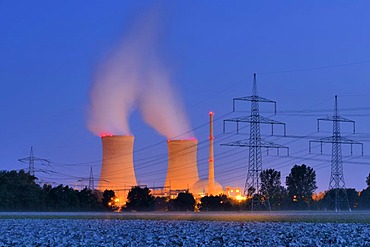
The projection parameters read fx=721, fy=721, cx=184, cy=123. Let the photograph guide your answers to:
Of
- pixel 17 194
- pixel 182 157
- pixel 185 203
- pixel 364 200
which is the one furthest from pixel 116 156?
pixel 364 200

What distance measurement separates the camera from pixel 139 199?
312 ft

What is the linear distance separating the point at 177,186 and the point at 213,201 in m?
17.7

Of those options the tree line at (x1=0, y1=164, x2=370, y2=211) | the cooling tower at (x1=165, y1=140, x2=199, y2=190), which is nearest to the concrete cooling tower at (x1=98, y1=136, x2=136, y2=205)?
the tree line at (x1=0, y1=164, x2=370, y2=211)

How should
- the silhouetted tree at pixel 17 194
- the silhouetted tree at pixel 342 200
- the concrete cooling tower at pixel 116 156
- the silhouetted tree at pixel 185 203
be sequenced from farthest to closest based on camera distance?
the silhouetted tree at pixel 342 200
the silhouetted tree at pixel 185 203
the concrete cooling tower at pixel 116 156
the silhouetted tree at pixel 17 194

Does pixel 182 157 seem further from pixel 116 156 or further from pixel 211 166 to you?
pixel 211 166

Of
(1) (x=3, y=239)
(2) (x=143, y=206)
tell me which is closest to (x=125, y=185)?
(2) (x=143, y=206)

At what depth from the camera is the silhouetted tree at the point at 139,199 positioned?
95.1 meters

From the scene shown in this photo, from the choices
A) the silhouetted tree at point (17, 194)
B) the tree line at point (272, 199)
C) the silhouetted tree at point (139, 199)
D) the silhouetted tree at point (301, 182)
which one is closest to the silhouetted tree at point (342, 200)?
the tree line at point (272, 199)

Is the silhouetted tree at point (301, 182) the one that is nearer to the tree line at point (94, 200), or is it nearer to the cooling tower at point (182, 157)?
the tree line at point (94, 200)

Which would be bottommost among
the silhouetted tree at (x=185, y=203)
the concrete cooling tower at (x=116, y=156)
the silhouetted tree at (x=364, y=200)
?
the silhouetted tree at (x=185, y=203)

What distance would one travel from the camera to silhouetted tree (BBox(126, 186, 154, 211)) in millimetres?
95125

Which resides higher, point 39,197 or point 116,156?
point 116,156

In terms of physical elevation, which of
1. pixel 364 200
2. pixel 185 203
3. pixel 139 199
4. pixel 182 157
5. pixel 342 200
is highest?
pixel 182 157

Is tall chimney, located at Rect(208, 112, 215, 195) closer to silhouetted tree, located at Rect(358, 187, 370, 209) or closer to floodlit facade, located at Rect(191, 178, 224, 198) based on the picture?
floodlit facade, located at Rect(191, 178, 224, 198)
